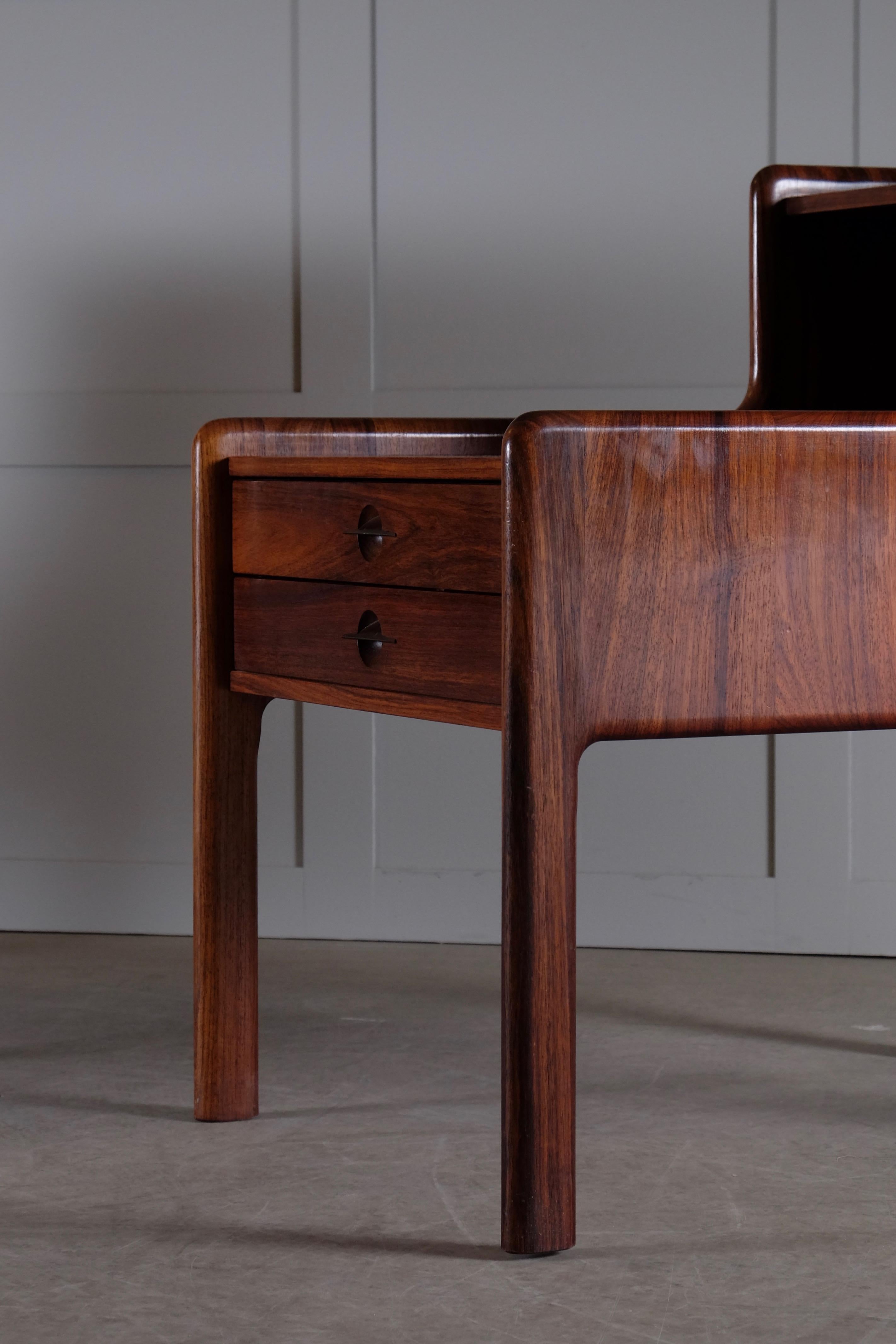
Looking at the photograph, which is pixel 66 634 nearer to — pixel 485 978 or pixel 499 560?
pixel 485 978

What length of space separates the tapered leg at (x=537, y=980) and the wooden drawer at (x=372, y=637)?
7 cm

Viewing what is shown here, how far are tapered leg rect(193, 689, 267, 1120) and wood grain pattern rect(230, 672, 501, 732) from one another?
0.05m

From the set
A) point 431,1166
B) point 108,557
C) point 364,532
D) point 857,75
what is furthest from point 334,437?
point 857,75

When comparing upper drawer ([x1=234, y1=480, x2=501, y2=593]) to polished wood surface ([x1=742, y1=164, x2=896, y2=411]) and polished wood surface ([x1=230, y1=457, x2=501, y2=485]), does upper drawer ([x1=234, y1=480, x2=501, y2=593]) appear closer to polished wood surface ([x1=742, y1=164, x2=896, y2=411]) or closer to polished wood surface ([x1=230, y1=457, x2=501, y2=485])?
polished wood surface ([x1=230, y1=457, x2=501, y2=485])

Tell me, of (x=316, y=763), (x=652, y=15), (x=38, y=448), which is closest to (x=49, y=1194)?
(x=316, y=763)

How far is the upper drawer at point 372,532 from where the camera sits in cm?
116

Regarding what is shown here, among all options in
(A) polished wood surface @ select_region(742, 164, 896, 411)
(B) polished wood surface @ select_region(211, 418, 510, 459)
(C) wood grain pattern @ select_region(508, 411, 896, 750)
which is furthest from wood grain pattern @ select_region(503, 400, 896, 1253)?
(A) polished wood surface @ select_region(742, 164, 896, 411)

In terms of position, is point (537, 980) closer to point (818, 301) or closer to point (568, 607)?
point (568, 607)

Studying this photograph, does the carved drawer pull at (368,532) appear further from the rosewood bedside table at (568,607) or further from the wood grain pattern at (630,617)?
the wood grain pattern at (630,617)

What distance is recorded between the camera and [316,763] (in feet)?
7.45

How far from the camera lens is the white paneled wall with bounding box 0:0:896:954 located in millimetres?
2166

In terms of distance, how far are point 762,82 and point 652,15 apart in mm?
170

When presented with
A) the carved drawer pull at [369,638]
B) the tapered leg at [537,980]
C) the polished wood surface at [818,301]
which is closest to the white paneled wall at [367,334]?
the polished wood surface at [818,301]

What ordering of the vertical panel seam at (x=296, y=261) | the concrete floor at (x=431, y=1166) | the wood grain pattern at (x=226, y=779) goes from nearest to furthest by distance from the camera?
the concrete floor at (x=431, y=1166) → the wood grain pattern at (x=226, y=779) → the vertical panel seam at (x=296, y=261)
